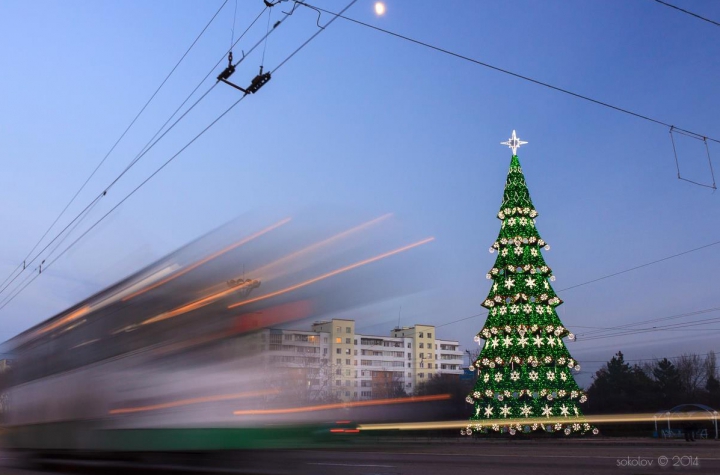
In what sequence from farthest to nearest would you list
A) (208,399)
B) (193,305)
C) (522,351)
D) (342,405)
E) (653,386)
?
(653,386)
(522,351)
(342,405)
(193,305)
(208,399)

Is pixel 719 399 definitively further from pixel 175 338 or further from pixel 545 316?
pixel 175 338

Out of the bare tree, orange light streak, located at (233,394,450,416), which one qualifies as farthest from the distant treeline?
orange light streak, located at (233,394,450,416)

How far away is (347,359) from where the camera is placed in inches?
368

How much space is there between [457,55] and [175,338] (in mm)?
7060

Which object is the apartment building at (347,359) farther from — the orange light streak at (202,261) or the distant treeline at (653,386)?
the distant treeline at (653,386)

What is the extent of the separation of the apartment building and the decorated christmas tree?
17337mm

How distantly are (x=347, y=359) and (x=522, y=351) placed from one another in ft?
68.9

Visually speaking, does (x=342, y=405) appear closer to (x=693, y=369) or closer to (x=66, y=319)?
(x=66, y=319)

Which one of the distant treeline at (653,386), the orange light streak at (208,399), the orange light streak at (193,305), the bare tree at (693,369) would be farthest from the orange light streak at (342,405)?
the bare tree at (693,369)

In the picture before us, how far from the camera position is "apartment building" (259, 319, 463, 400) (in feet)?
29.2

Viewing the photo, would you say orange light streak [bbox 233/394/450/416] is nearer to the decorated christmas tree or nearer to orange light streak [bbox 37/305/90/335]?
orange light streak [bbox 37/305/90/335]

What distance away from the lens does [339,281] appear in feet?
29.0

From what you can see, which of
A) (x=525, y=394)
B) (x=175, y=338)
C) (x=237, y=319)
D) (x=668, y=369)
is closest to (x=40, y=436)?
(x=175, y=338)

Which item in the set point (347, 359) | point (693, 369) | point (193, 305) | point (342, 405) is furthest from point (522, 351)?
point (693, 369)
